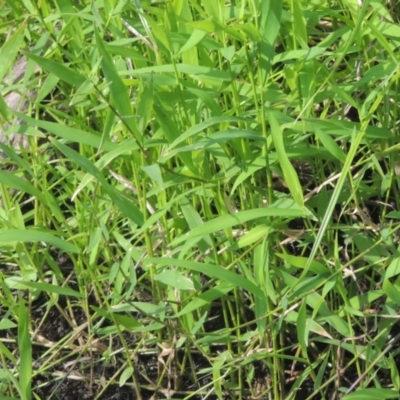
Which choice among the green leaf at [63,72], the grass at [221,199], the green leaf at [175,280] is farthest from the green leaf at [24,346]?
the green leaf at [63,72]

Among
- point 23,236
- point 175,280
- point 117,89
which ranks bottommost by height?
point 175,280

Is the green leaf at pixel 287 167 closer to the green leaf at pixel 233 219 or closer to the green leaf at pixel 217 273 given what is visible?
the green leaf at pixel 233 219

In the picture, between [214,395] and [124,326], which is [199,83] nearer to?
[124,326]

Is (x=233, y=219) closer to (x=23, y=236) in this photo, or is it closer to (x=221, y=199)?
(x=221, y=199)

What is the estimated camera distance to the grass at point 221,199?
875 millimetres

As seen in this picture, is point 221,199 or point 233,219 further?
point 221,199

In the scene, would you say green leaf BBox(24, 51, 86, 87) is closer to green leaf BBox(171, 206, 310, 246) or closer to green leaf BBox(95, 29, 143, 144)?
green leaf BBox(95, 29, 143, 144)

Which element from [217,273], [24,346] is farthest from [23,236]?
[217,273]

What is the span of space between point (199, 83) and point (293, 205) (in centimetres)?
24

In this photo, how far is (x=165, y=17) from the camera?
927mm

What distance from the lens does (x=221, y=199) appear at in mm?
959

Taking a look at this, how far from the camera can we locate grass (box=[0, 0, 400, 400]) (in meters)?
0.87

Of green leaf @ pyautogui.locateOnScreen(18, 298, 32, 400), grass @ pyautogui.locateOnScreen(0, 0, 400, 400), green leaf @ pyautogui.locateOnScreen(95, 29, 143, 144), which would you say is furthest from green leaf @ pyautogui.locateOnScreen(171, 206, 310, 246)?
green leaf @ pyautogui.locateOnScreen(18, 298, 32, 400)

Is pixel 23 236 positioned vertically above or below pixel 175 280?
above
